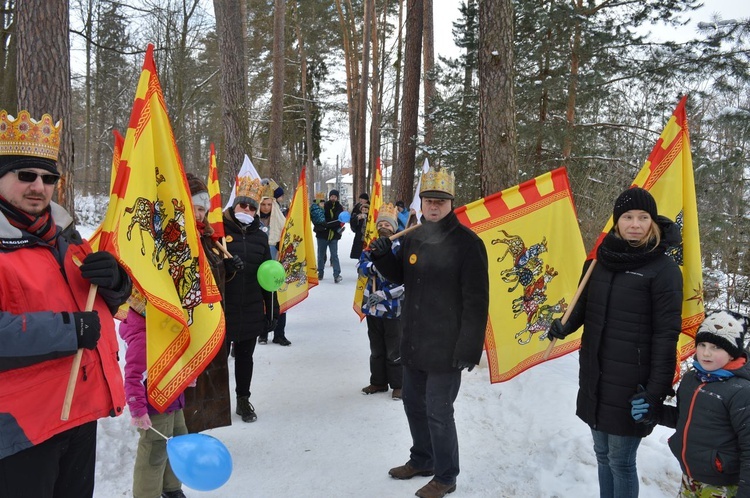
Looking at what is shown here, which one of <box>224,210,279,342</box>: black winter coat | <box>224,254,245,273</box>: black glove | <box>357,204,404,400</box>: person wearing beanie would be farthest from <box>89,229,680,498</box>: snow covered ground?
<box>224,254,245,273</box>: black glove

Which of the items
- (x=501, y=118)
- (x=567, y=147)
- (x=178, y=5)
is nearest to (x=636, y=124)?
(x=567, y=147)

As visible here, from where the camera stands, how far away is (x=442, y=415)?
375 centimetres

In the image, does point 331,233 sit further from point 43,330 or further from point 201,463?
point 43,330

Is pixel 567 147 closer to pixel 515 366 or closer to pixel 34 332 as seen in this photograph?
pixel 515 366

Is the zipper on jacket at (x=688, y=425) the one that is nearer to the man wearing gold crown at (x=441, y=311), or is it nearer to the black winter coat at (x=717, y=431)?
the black winter coat at (x=717, y=431)

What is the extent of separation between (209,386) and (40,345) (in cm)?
237

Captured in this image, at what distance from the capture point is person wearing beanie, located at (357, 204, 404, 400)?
5.77 m

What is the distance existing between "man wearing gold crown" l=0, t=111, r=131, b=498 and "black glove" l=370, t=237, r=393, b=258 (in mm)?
1926

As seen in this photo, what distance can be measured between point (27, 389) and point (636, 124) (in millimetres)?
13256

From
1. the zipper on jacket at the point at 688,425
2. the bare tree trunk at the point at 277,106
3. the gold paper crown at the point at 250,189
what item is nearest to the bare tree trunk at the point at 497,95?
the gold paper crown at the point at 250,189

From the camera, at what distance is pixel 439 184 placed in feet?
12.8

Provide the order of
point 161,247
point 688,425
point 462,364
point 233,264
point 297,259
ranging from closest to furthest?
point 688,425 < point 161,247 < point 462,364 < point 233,264 < point 297,259

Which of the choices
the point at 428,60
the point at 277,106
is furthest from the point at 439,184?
the point at 428,60

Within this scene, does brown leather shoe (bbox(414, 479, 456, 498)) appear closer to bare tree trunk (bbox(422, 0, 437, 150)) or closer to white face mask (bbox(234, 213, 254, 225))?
white face mask (bbox(234, 213, 254, 225))
